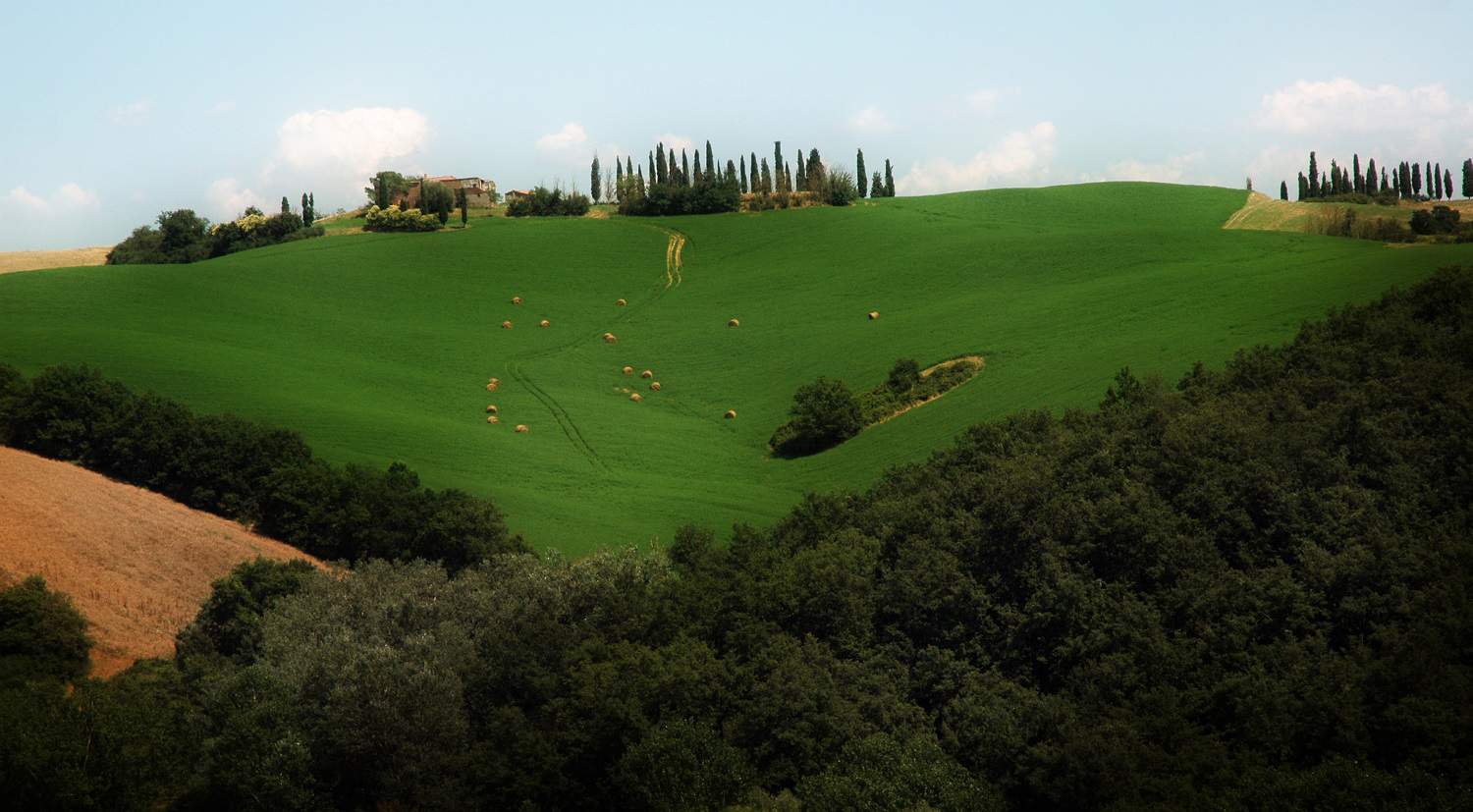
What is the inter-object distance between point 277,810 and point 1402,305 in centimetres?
4971

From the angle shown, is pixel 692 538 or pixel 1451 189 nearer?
pixel 692 538

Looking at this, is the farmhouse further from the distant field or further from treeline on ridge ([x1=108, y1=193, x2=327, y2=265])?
the distant field

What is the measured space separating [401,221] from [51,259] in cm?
3522

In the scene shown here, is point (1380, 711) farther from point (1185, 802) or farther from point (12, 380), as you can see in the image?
point (12, 380)

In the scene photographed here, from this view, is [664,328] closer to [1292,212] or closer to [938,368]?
[938,368]

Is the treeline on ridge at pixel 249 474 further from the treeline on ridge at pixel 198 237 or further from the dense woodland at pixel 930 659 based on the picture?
the treeline on ridge at pixel 198 237

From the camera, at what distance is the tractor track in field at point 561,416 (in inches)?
2783

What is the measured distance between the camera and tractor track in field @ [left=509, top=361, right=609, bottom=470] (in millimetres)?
70688

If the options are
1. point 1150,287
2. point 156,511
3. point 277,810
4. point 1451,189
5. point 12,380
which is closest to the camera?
point 277,810

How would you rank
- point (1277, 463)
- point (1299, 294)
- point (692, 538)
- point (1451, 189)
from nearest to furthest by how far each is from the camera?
1. point (1277, 463)
2. point (692, 538)
3. point (1299, 294)
4. point (1451, 189)

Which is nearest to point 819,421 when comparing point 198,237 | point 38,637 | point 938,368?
point 938,368

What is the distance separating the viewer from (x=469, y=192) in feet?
534

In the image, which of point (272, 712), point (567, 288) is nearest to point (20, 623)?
point (272, 712)

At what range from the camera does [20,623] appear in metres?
43.2
